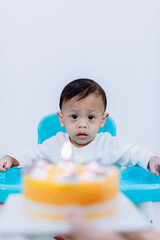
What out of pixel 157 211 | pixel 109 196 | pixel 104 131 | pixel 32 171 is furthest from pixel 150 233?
pixel 157 211

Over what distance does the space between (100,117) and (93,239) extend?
0.75 metres

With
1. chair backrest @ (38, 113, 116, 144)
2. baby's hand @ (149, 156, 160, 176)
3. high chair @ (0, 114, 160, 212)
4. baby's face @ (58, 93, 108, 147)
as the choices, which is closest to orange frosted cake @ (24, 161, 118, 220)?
high chair @ (0, 114, 160, 212)

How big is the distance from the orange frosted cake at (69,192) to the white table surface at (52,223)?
13 mm

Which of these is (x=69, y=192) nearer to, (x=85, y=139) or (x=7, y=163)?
(x=7, y=163)

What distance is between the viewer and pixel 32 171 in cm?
45

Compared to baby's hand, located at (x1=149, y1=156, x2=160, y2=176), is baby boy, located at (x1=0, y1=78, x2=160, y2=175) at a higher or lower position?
higher

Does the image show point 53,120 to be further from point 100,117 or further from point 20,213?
point 20,213

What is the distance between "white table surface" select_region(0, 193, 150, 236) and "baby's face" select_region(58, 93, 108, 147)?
0.62 m

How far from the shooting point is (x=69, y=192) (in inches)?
16.0

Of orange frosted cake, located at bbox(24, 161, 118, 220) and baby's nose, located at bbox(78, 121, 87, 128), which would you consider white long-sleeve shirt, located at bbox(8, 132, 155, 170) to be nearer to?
baby's nose, located at bbox(78, 121, 87, 128)

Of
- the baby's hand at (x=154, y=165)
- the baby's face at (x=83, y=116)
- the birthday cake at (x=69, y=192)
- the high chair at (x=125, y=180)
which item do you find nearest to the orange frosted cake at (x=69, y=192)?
the birthday cake at (x=69, y=192)

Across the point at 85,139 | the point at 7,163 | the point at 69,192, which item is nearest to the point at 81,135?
the point at 85,139

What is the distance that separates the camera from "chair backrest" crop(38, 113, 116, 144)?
4.32 ft

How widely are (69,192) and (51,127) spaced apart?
933 millimetres
